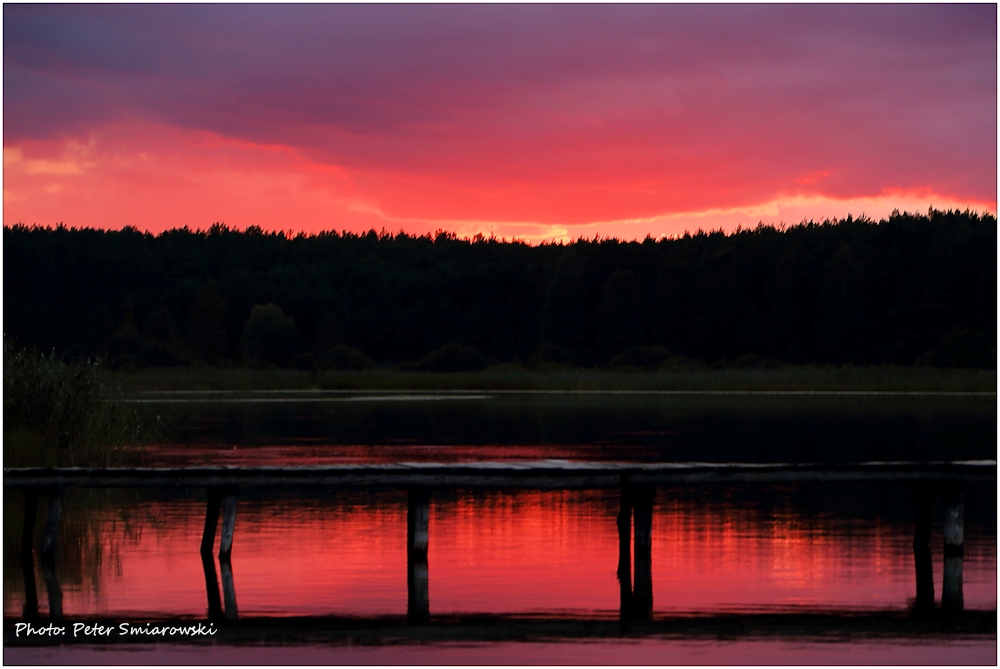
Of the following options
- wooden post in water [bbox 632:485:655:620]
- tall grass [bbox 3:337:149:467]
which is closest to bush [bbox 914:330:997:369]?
tall grass [bbox 3:337:149:467]

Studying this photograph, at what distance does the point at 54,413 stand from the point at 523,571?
30.3 feet

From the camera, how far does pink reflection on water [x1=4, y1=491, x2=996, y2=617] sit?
43.3 feet

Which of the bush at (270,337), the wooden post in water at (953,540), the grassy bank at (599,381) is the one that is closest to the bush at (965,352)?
the grassy bank at (599,381)

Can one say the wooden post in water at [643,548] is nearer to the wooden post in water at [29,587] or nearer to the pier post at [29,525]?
the wooden post in water at [29,587]

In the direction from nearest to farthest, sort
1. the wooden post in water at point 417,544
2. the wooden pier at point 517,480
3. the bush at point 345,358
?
the wooden post in water at point 417,544
the wooden pier at point 517,480
the bush at point 345,358

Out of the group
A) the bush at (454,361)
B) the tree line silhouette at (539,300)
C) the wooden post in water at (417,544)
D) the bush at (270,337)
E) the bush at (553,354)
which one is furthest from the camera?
the bush at (270,337)

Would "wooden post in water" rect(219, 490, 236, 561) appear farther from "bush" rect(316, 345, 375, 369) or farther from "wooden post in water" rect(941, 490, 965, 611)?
"bush" rect(316, 345, 375, 369)

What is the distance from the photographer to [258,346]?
10881 cm

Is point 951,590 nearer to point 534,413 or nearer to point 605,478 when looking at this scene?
point 605,478

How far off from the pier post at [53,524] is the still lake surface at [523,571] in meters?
0.20

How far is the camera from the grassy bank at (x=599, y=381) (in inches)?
2717

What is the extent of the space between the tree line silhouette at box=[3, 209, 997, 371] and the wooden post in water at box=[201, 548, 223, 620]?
2988 inches

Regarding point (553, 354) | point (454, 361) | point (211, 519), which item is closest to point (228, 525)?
point (211, 519)

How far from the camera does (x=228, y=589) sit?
1358 cm
